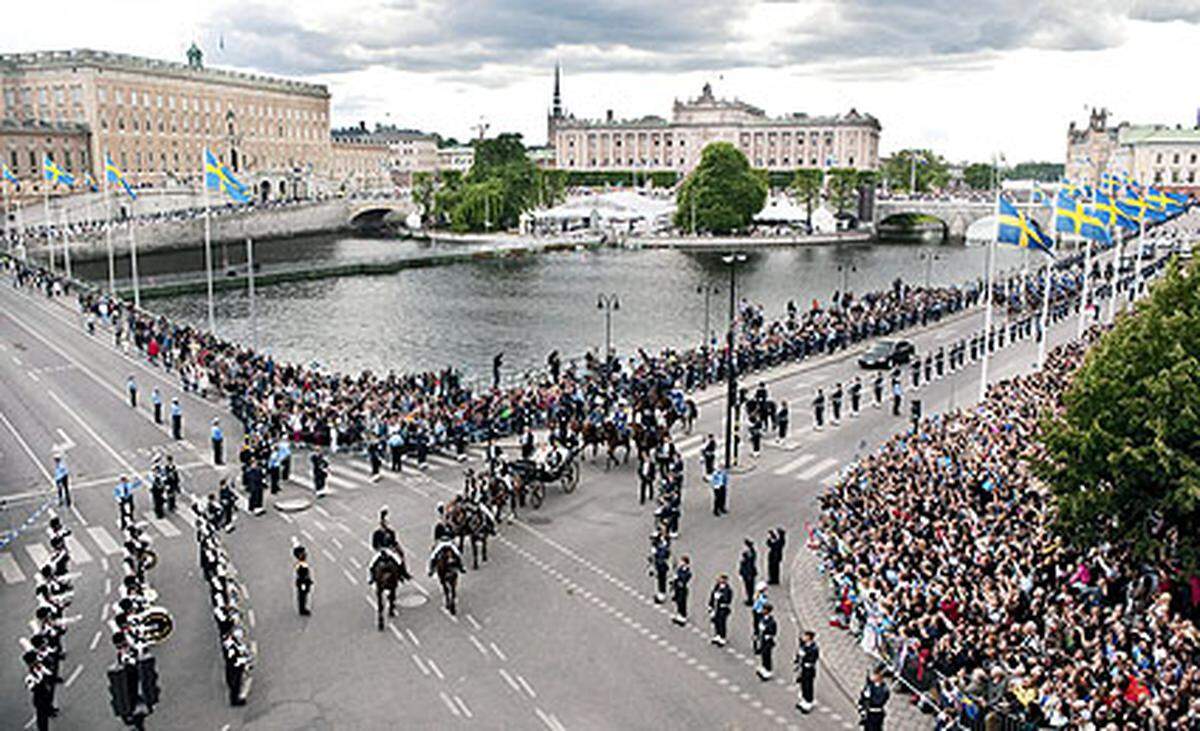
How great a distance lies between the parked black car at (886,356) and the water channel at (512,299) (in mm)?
14316

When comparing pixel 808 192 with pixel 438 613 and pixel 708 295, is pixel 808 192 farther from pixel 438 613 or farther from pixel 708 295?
pixel 438 613

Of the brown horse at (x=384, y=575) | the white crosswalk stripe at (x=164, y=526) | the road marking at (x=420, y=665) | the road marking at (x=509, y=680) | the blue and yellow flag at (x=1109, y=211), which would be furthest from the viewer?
the blue and yellow flag at (x=1109, y=211)

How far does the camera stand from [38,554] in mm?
20750

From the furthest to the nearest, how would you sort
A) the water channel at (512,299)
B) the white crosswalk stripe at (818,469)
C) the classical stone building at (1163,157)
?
the classical stone building at (1163,157) → the water channel at (512,299) → the white crosswalk stripe at (818,469)

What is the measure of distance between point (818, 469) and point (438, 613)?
1290 centimetres

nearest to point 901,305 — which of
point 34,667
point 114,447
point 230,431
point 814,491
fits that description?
point 814,491

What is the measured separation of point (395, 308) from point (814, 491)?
157 feet

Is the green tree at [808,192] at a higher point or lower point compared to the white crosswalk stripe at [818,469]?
higher

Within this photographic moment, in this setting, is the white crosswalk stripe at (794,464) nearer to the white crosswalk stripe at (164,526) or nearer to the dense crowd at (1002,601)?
the dense crowd at (1002,601)

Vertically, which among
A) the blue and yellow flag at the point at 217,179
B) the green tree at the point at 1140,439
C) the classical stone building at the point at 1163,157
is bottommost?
the green tree at the point at 1140,439

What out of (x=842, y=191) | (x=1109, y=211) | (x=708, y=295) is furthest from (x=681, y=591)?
(x=842, y=191)

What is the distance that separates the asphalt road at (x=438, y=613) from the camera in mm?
14531

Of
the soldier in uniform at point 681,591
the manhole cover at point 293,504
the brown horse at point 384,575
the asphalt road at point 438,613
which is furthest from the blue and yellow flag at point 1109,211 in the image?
the brown horse at point 384,575

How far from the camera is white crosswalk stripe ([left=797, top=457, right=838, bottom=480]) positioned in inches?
1047
